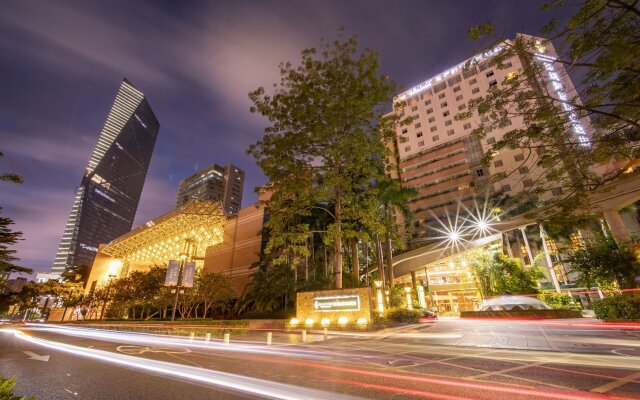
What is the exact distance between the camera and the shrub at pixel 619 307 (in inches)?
518

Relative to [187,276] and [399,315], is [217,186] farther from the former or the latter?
[399,315]

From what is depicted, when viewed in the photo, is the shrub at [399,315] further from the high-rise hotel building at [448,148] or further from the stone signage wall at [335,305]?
the high-rise hotel building at [448,148]

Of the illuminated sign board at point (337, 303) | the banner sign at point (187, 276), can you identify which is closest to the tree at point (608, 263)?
the illuminated sign board at point (337, 303)

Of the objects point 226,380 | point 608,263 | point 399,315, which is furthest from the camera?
point 399,315

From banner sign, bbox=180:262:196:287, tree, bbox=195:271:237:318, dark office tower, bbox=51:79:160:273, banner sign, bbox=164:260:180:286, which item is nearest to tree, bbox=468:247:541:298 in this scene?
tree, bbox=195:271:237:318

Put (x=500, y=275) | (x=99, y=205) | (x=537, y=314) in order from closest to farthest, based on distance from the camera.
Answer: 1. (x=537, y=314)
2. (x=500, y=275)
3. (x=99, y=205)

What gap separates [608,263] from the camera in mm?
17156

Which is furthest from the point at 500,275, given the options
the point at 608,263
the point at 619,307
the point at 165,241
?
the point at 165,241

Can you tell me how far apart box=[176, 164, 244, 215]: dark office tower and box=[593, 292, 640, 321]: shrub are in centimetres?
13563

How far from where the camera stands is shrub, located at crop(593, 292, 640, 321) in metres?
A: 13.2

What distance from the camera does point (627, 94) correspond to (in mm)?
5668

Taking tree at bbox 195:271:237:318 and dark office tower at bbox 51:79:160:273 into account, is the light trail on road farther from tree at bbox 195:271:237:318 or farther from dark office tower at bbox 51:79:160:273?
dark office tower at bbox 51:79:160:273

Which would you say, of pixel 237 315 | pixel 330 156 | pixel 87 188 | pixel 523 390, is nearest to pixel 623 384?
pixel 523 390

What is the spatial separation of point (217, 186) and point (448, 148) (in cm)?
10990
